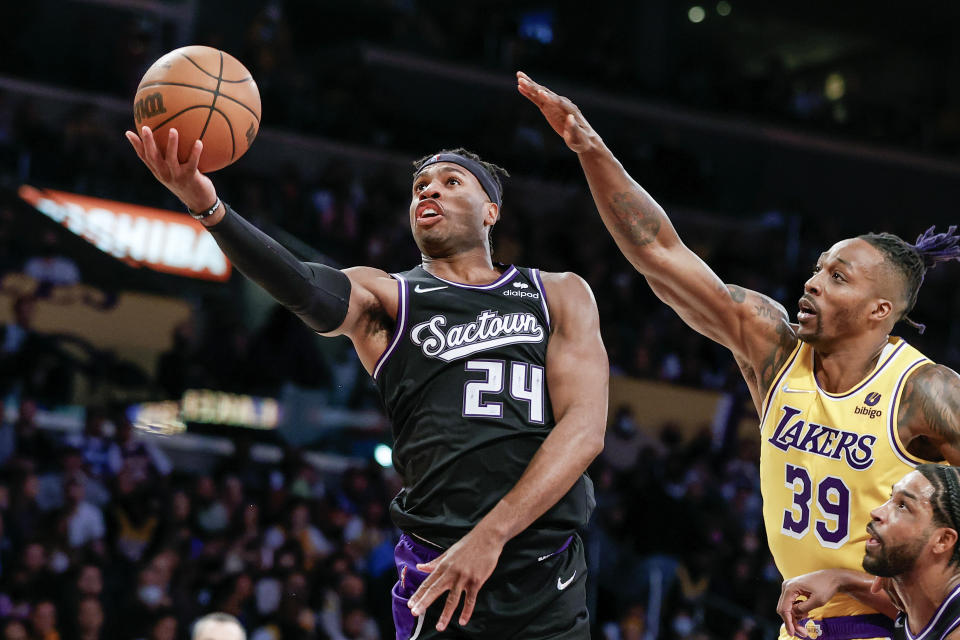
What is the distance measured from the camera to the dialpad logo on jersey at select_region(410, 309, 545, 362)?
13.3ft

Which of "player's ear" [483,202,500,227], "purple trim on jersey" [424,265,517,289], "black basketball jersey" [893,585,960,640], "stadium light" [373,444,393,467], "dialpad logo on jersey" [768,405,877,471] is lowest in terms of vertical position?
"stadium light" [373,444,393,467]

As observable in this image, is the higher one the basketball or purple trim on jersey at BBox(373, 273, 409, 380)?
the basketball

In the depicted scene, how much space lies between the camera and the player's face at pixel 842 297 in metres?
4.38

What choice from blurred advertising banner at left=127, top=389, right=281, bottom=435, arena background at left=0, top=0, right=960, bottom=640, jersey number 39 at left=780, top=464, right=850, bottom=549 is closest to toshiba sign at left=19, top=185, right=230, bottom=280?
arena background at left=0, top=0, right=960, bottom=640

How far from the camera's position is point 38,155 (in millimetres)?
13656

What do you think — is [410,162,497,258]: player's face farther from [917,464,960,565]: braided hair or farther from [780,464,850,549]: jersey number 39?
[917,464,960,565]: braided hair

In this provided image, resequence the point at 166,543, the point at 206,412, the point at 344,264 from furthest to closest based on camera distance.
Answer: the point at 344,264 < the point at 206,412 < the point at 166,543

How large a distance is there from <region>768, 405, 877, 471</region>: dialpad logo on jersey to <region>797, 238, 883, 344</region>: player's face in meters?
0.33

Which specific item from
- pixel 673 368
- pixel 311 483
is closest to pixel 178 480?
pixel 311 483

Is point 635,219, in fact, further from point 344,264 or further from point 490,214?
point 344,264

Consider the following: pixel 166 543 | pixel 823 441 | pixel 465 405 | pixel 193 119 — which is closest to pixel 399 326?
pixel 465 405

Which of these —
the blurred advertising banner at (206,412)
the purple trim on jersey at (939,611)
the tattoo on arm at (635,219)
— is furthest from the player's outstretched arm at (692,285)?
the blurred advertising banner at (206,412)

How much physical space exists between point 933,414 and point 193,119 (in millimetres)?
2731

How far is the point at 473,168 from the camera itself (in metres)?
4.53
